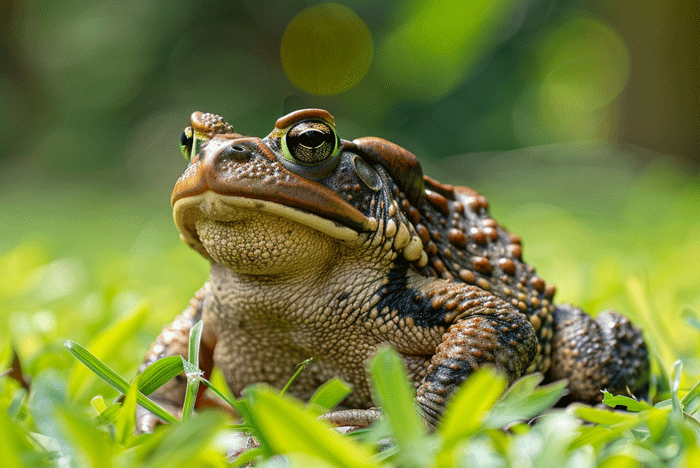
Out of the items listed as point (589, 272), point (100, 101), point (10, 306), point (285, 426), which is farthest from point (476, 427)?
point (100, 101)

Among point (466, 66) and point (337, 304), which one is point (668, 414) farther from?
point (466, 66)

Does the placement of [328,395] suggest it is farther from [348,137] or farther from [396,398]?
[348,137]

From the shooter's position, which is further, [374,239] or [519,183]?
[519,183]

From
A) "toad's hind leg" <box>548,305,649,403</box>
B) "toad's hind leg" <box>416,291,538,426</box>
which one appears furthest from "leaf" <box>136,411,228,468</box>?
"toad's hind leg" <box>548,305,649,403</box>

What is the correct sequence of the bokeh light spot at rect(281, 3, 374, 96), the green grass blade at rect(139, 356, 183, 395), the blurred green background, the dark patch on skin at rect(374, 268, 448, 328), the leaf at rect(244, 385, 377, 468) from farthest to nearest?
the bokeh light spot at rect(281, 3, 374, 96), the blurred green background, the dark patch on skin at rect(374, 268, 448, 328), the green grass blade at rect(139, 356, 183, 395), the leaf at rect(244, 385, 377, 468)

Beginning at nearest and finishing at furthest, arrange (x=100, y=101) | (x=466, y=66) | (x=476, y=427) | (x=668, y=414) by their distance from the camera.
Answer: (x=476, y=427) → (x=668, y=414) → (x=466, y=66) → (x=100, y=101)

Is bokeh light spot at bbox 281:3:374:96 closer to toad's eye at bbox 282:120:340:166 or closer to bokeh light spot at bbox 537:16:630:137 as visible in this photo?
bokeh light spot at bbox 537:16:630:137

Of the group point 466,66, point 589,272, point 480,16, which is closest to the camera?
point 589,272

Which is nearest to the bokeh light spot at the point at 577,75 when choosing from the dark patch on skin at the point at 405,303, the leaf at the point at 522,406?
the dark patch on skin at the point at 405,303
